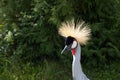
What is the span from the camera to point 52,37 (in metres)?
5.95

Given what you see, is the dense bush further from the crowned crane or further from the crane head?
the crane head

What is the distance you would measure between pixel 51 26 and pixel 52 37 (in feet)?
0.58

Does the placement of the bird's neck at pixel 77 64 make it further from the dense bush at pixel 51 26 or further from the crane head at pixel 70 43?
the dense bush at pixel 51 26

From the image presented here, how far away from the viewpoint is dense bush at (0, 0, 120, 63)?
19.1 feet

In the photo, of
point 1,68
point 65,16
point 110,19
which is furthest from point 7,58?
point 110,19

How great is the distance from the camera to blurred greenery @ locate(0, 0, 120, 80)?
5.78 metres

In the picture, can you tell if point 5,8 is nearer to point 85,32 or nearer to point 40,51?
point 40,51

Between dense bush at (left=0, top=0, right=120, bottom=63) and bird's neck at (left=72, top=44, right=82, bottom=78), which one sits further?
dense bush at (left=0, top=0, right=120, bottom=63)

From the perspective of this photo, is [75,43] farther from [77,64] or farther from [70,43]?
[77,64]

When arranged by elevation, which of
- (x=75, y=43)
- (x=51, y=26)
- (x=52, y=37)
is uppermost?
(x=75, y=43)

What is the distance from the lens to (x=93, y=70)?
5891mm

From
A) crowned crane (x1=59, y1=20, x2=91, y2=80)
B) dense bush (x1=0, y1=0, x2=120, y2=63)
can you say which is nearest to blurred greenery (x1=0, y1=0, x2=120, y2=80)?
dense bush (x1=0, y1=0, x2=120, y2=63)

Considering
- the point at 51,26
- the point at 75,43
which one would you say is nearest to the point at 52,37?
the point at 51,26

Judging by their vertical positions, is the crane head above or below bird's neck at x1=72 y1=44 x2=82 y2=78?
above
